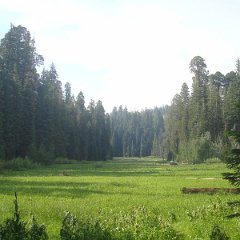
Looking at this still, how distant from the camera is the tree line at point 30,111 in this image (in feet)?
223

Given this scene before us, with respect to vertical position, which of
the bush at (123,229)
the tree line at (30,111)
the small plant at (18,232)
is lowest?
the bush at (123,229)

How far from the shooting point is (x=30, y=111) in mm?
73500

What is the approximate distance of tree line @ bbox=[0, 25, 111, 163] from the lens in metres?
67.9

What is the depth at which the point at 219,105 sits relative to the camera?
321ft

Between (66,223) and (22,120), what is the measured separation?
57.6 meters

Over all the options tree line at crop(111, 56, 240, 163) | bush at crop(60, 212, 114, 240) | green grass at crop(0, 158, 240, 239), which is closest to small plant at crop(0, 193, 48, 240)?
bush at crop(60, 212, 114, 240)

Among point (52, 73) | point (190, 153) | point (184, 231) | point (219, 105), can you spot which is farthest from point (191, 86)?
point (184, 231)

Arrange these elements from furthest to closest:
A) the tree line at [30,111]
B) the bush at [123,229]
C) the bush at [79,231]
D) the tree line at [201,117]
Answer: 1. the tree line at [201,117]
2. the tree line at [30,111]
3. the bush at [123,229]
4. the bush at [79,231]

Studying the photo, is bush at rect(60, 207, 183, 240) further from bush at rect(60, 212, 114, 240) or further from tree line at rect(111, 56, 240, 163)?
tree line at rect(111, 56, 240, 163)

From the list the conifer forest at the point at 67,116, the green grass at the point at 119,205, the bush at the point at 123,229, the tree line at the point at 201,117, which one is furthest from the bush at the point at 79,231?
the tree line at the point at 201,117

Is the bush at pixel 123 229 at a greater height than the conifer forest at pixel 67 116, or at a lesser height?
lesser

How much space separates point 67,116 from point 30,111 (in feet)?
85.7

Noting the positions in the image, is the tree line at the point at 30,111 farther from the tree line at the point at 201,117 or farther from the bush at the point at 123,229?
the bush at the point at 123,229

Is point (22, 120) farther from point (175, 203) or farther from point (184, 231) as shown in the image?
point (184, 231)
